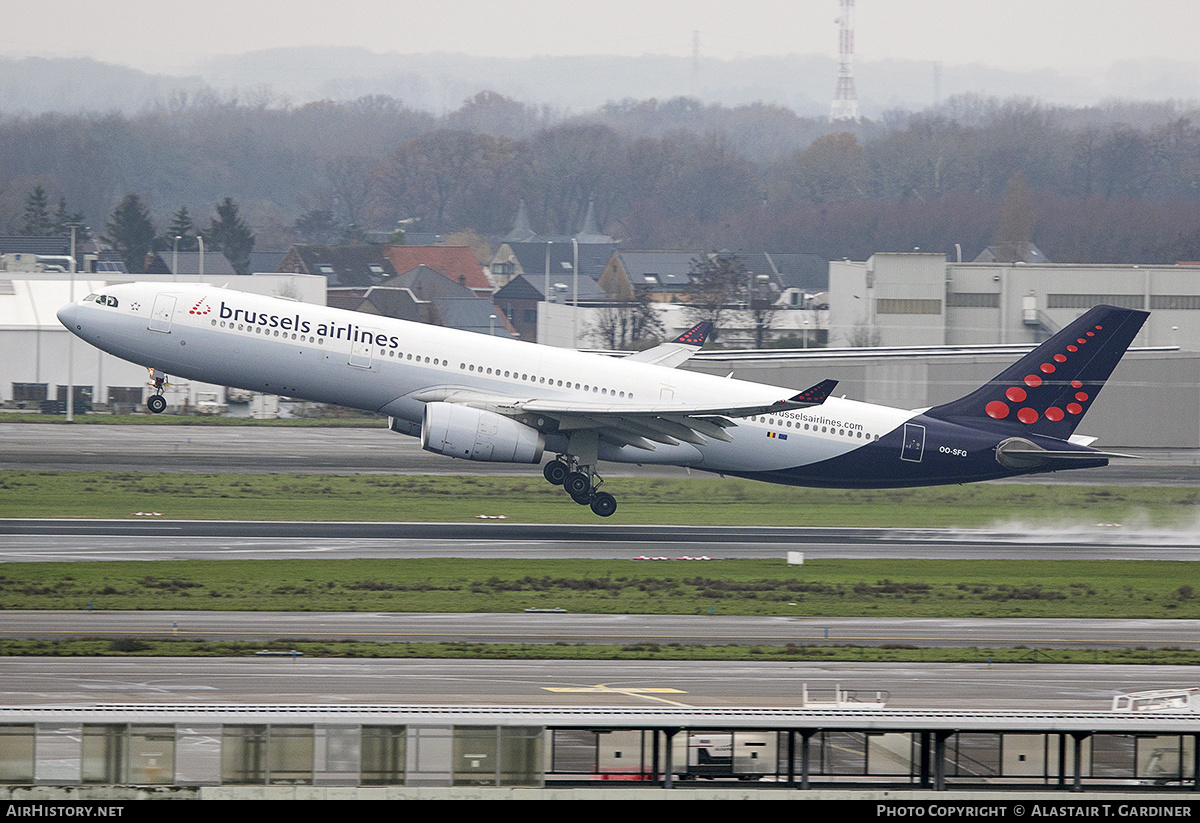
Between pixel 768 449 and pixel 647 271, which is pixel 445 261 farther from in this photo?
pixel 768 449

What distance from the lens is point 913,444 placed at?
47906 mm

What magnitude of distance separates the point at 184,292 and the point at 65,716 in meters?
29.2

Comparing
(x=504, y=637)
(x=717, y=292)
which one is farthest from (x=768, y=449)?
(x=717, y=292)

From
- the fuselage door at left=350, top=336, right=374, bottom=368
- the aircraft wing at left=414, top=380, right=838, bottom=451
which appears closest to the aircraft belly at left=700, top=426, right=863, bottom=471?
the aircraft wing at left=414, top=380, right=838, bottom=451

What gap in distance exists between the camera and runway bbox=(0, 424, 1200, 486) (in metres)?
58.2

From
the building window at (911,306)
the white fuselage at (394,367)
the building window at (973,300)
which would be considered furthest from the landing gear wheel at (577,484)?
the building window at (973,300)

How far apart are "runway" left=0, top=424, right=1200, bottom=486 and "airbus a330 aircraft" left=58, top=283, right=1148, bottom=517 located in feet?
28.5

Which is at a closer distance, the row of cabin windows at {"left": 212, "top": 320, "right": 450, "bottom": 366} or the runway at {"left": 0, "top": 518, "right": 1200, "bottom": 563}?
the runway at {"left": 0, "top": 518, "right": 1200, "bottom": 563}

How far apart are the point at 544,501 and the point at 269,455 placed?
16.1m

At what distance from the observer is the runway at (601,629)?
102 feet

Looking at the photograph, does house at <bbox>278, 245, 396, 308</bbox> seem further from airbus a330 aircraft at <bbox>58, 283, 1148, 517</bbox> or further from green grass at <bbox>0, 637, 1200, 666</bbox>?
green grass at <bbox>0, 637, 1200, 666</bbox>

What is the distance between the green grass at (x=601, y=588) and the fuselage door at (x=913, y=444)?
21.8 feet
